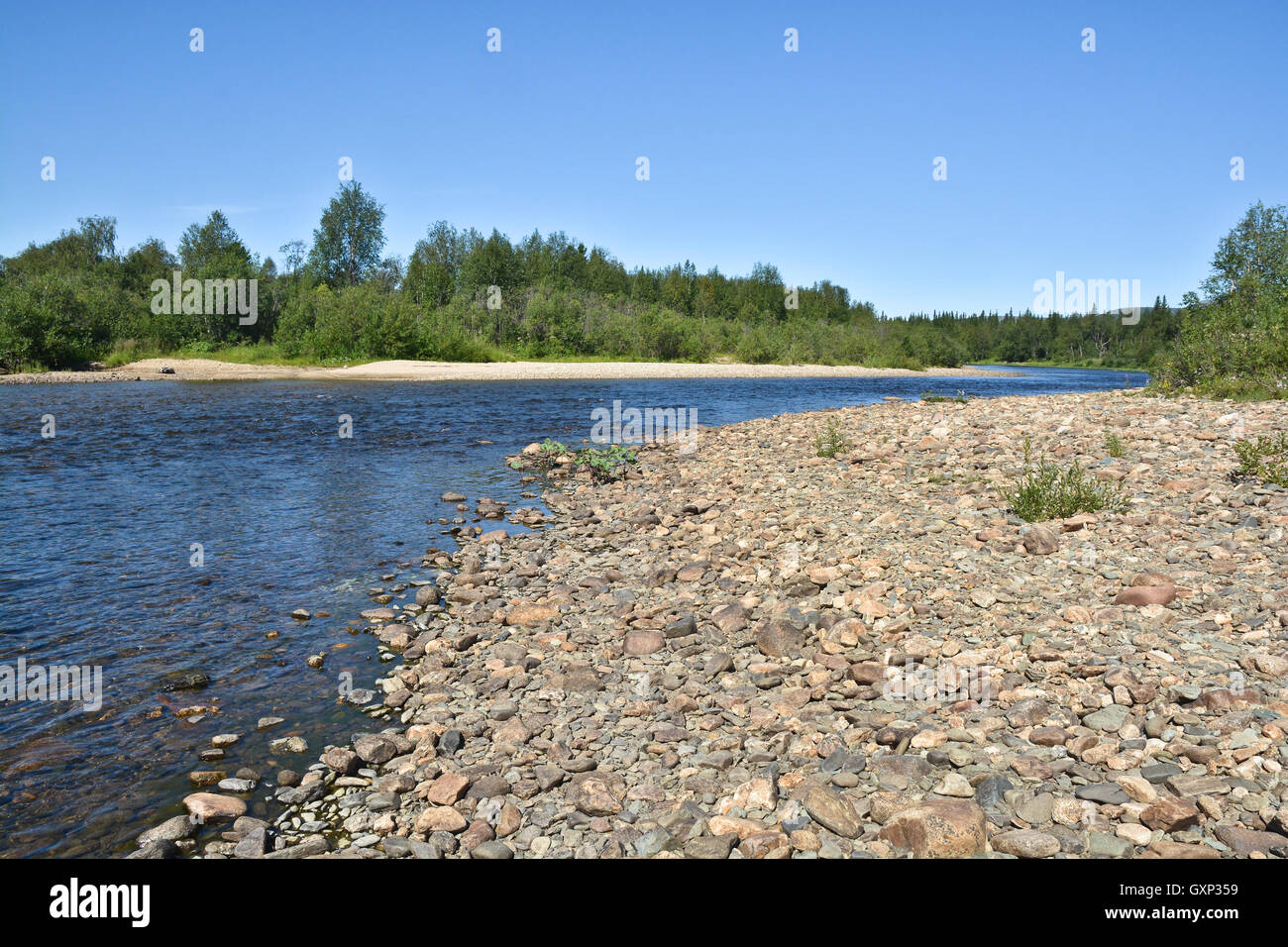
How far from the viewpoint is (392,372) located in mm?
71188

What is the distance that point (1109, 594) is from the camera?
24.3 ft

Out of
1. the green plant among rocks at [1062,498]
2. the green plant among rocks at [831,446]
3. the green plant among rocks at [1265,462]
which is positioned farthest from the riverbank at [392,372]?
the green plant among rocks at [1265,462]

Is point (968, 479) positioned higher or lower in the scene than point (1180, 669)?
higher

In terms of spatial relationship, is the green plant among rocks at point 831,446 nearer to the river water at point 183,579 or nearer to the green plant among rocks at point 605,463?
the green plant among rocks at point 605,463

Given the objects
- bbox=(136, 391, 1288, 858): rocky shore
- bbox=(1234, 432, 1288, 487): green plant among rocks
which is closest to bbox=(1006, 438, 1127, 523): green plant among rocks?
bbox=(136, 391, 1288, 858): rocky shore

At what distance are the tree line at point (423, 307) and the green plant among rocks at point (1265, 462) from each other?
35.4 meters

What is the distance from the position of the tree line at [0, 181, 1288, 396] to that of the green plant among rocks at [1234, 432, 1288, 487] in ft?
116

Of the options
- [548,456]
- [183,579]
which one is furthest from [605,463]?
[183,579]

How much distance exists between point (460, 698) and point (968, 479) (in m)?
9.90

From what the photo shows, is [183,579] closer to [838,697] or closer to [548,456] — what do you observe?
[838,697]

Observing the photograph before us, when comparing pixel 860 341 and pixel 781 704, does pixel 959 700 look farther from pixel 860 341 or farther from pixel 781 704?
pixel 860 341

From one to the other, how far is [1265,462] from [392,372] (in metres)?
69.9
